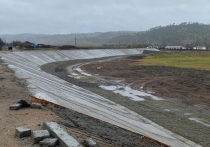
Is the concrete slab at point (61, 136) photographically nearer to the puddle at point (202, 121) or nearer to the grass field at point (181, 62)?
the puddle at point (202, 121)

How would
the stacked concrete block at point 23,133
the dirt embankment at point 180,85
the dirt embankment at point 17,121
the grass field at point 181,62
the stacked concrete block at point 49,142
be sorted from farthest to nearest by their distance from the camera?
the grass field at point 181,62, the dirt embankment at point 180,85, the stacked concrete block at point 23,133, the dirt embankment at point 17,121, the stacked concrete block at point 49,142

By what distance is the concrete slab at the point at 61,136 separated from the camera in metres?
8.22

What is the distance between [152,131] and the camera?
13609mm

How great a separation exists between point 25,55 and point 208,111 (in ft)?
135

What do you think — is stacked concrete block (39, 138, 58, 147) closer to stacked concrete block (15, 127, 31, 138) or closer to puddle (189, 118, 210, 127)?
stacked concrete block (15, 127, 31, 138)

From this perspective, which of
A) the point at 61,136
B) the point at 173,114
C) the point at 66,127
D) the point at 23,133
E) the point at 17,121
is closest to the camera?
the point at 61,136

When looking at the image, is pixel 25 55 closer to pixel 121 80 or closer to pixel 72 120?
pixel 121 80

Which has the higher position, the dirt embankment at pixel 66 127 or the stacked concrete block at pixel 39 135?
the stacked concrete block at pixel 39 135

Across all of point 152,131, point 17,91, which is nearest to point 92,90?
point 17,91

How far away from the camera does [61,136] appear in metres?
8.69

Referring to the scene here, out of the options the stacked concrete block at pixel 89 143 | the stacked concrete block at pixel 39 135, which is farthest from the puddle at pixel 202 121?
the stacked concrete block at pixel 39 135

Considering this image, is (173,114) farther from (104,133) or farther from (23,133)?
(23,133)

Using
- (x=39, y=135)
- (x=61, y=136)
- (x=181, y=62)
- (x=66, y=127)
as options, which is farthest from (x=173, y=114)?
(x=181, y=62)

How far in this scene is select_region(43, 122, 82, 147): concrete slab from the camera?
8219 millimetres
